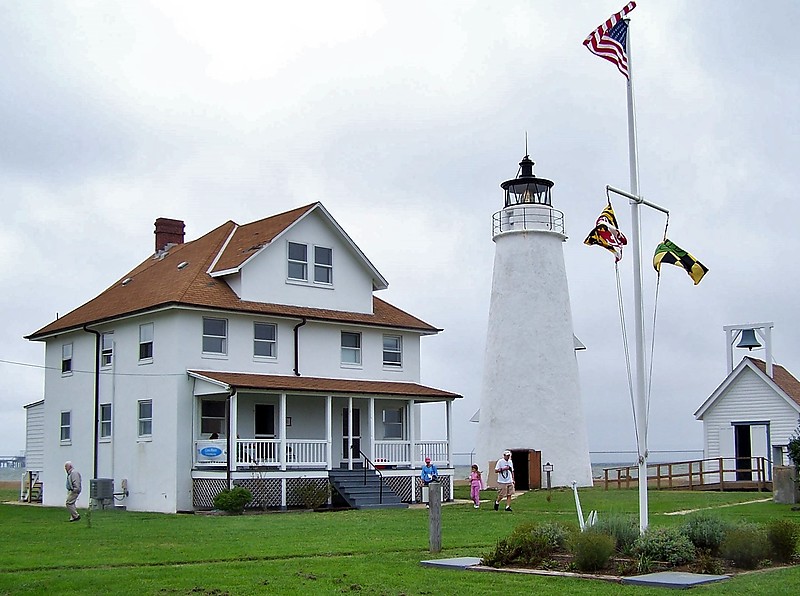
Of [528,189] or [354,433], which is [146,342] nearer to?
[354,433]

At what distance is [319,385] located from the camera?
1331 inches

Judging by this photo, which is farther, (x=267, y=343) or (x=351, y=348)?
(x=351, y=348)

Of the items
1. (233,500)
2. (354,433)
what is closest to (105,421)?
(354,433)

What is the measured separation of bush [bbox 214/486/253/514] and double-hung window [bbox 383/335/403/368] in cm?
977

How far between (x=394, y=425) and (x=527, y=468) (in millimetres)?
7361

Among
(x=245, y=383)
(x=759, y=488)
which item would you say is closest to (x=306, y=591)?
(x=245, y=383)

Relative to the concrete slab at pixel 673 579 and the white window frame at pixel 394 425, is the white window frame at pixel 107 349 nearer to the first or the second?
the white window frame at pixel 394 425

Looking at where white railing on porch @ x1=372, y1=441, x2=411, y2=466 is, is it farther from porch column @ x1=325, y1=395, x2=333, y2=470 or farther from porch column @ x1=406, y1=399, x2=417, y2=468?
porch column @ x1=325, y1=395, x2=333, y2=470

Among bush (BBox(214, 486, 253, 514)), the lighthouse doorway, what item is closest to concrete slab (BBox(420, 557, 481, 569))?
bush (BBox(214, 486, 253, 514))

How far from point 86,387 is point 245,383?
8431mm

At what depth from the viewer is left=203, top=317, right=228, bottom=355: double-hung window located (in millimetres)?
33641

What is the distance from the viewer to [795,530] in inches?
621

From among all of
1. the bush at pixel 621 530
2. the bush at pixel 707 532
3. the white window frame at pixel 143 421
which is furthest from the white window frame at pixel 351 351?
the bush at pixel 707 532

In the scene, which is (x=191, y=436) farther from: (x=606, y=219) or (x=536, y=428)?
(x=606, y=219)
